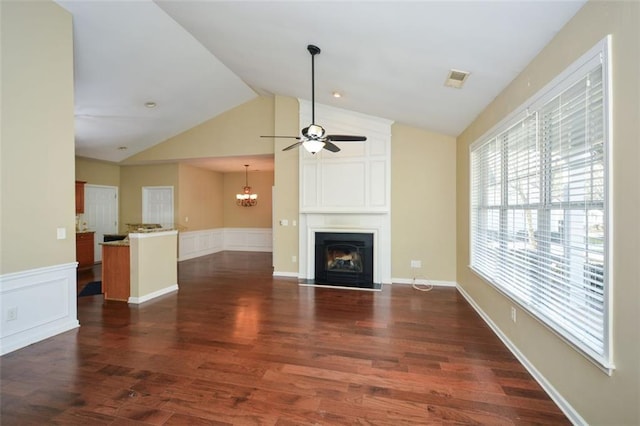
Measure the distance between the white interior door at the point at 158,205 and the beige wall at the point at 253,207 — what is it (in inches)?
85.6

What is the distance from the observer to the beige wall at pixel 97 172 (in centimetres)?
728

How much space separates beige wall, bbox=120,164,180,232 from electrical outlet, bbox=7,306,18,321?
5.15 meters

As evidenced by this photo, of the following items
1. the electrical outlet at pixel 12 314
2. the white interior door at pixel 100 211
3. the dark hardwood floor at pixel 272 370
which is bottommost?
the dark hardwood floor at pixel 272 370

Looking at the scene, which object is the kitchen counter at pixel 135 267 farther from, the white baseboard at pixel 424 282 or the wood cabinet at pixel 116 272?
the white baseboard at pixel 424 282

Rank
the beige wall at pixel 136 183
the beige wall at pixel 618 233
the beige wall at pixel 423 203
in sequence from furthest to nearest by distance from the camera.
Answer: the beige wall at pixel 136 183 < the beige wall at pixel 423 203 < the beige wall at pixel 618 233

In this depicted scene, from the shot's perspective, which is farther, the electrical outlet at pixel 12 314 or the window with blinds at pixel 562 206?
the electrical outlet at pixel 12 314

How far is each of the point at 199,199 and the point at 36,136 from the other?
584 centimetres

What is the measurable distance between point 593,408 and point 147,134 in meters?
7.97

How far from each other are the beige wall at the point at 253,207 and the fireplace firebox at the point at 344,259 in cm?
446

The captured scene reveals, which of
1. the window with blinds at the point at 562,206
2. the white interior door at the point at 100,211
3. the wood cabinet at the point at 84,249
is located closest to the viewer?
the window with blinds at the point at 562,206

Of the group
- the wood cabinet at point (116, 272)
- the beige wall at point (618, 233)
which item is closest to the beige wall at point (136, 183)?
the wood cabinet at point (116, 272)

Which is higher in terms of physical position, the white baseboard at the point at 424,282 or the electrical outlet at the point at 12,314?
the electrical outlet at the point at 12,314

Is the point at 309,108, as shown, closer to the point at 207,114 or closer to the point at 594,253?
the point at 207,114

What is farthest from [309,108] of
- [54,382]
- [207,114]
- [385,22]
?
[54,382]
